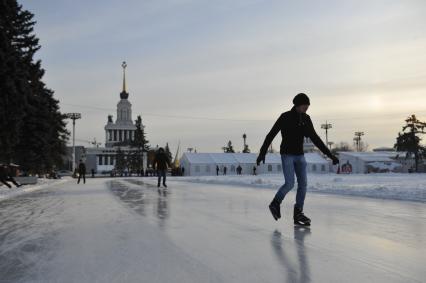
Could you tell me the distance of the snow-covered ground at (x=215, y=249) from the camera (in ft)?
13.5

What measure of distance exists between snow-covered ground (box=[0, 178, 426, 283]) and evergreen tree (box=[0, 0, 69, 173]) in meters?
18.2

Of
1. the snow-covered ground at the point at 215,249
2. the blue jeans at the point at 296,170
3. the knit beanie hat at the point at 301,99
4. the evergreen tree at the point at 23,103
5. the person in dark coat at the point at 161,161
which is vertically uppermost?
the evergreen tree at the point at 23,103

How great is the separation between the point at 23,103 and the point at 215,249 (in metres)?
23.5

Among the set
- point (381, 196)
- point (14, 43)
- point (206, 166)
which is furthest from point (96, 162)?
point (381, 196)

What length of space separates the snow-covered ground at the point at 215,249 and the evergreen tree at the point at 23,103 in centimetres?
1824

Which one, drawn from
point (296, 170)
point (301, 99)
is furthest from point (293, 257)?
point (301, 99)

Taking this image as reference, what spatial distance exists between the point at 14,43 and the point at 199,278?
32306 mm

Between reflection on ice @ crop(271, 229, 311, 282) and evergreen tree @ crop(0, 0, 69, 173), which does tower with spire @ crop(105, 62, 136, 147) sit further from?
reflection on ice @ crop(271, 229, 311, 282)

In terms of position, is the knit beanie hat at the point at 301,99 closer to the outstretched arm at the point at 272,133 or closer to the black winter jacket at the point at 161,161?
the outstretched arm at the point at 272,133

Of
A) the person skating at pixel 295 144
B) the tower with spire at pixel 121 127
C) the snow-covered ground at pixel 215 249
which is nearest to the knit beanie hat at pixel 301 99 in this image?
the person skating at pixel 295 144

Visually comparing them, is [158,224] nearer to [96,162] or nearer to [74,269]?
[74,269]

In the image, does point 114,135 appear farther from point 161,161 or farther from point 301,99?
point 301,99

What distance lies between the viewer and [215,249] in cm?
539

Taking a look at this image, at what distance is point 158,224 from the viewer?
788 cm
